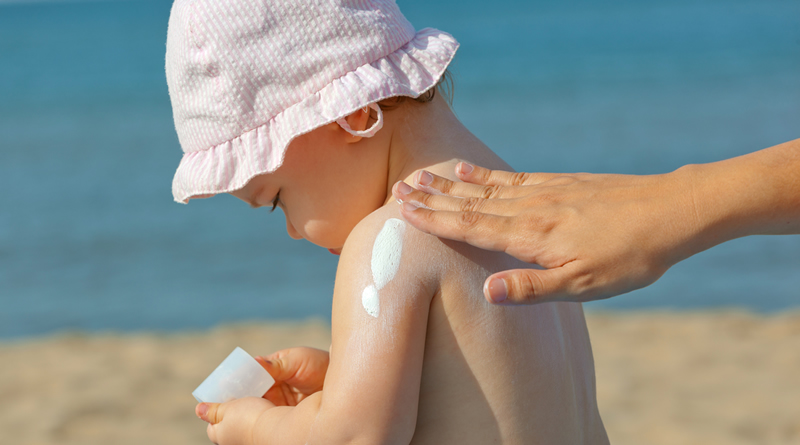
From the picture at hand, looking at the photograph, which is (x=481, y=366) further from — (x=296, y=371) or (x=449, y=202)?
(x=296, y=371)

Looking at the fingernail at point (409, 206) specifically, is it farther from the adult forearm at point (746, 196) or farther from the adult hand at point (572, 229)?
the adult forearm at point (746, 196)

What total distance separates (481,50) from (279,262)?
19.6 m

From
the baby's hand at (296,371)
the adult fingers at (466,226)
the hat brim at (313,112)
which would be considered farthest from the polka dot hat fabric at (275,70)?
the baby's hand at (296,371)

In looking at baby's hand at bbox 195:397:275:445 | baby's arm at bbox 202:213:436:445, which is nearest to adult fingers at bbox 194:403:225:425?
baby's hand at bbox 195:397:275:445

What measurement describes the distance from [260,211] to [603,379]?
6318 mm

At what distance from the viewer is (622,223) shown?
1438 mm

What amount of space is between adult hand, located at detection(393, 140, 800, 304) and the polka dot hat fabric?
0.39 m

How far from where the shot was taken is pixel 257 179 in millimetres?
1892

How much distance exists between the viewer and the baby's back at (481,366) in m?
1.65

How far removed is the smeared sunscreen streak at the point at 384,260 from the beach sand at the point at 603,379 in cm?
310

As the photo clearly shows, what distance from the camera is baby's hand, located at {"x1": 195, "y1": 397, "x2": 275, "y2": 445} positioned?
189 cm

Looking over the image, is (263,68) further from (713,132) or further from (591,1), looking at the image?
(591,1)

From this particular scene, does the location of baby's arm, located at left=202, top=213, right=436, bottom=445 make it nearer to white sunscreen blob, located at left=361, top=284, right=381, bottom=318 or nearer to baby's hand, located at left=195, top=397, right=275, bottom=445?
white sunscreen blob, located at left=361, top=284, right=381, bottom=318

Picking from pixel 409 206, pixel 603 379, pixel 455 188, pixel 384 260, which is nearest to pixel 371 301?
pixel 384 260
